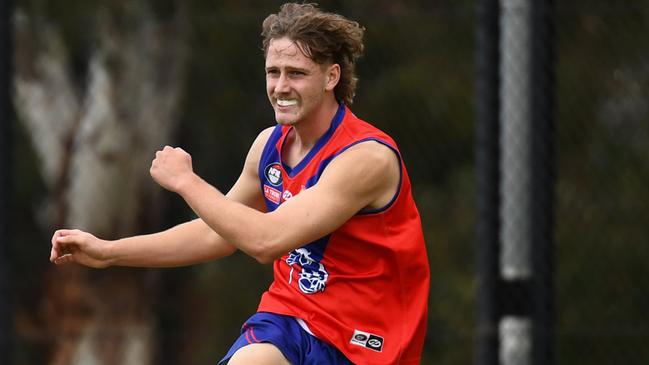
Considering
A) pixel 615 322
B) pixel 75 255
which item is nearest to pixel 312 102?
pixel 75 255

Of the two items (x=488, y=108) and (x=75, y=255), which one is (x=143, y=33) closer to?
(x=488, y=108)

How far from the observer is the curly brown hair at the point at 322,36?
13.0 ft

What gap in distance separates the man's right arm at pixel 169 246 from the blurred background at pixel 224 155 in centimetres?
214

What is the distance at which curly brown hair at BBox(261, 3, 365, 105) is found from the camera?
13.0 feet

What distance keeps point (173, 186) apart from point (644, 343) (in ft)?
11.6

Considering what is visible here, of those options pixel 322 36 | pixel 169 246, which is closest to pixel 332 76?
pixel 322 36

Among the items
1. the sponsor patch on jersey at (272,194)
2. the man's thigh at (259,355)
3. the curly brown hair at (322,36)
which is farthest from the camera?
the sponsor patch on jersey at (272,194)

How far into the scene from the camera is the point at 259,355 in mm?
3879

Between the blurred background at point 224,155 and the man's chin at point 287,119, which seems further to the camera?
the blurred background at point 224,155

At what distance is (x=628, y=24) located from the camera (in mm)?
6785

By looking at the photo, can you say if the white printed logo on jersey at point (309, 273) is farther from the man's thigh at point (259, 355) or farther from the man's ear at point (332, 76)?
the man's ear at point (332, 76)

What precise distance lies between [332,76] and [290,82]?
0.60 ft

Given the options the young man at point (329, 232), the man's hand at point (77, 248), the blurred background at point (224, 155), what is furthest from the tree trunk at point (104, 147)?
the young man at point (329, 232)

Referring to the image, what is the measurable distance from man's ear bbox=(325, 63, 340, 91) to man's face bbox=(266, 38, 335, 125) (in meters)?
0.08
